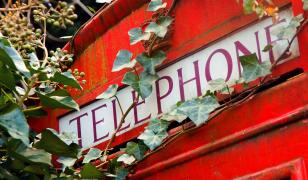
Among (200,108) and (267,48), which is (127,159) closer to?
(200,108)

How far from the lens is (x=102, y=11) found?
3.98m

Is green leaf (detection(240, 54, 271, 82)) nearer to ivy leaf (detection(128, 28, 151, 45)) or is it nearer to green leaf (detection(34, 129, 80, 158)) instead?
ivy leaf (detection(128, 28, 151, 45))

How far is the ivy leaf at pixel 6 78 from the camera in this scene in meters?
3.29

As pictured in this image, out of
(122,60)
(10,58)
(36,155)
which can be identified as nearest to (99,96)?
(122,60)

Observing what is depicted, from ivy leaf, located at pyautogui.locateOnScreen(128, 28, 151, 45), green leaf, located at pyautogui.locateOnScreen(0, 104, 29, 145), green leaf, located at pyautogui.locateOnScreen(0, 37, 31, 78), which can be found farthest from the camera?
ivy leaf, located at pyautogui.locateOnScreen(128, 28, 151, 45)

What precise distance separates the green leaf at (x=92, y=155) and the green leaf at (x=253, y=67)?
3.17ft

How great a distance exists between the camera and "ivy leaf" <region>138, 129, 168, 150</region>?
3.43m

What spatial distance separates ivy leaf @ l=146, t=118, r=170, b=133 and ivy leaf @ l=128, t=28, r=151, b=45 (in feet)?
1.43

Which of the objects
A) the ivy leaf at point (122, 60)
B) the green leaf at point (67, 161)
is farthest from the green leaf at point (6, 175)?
the ivy leaf at point (122, 60)

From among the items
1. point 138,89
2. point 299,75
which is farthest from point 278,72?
point 138,89

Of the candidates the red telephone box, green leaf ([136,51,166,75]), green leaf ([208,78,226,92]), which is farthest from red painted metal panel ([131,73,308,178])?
green leaf ([136,51,166,75])

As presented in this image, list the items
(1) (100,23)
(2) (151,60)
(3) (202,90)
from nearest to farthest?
(3) (202,90) < (2) (151,60) < (1) (100,23)

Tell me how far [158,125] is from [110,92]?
0.41 metres

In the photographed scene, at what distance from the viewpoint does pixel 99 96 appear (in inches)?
148
